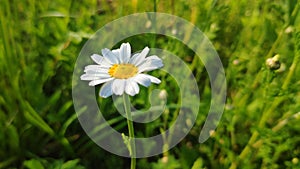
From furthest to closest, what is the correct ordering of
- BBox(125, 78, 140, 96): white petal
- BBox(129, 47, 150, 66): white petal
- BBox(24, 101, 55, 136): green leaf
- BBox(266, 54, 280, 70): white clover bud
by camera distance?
BBox(24, 101, 55, 136): green leaf, BBox(266, 54, 280, 70): white clover bud, BBox(129, 47, 150, 66): white petal, BBox(125, 78, 140, 96): white petal

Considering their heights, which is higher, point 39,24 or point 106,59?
point 39,24

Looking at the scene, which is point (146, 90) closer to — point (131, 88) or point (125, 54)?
point (125, 54)

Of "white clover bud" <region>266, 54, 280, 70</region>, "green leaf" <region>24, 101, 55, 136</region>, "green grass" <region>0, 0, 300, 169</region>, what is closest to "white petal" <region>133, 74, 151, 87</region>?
"white clover bud" <region>266, 54, 280, 70</region>

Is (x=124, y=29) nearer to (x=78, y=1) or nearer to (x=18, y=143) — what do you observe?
(x=78, y=1)

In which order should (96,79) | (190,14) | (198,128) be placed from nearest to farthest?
(96,79) < (198,128) < (190,14)

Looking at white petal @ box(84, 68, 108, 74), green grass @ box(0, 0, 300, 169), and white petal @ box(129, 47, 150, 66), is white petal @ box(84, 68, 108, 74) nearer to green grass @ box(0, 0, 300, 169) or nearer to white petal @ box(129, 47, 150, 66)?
white petal @ box(129, 47, 150, 66)

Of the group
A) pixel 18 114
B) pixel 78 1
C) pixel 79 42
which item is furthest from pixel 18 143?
pixel 78 1

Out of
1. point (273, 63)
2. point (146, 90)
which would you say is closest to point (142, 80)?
point (273, 63)
